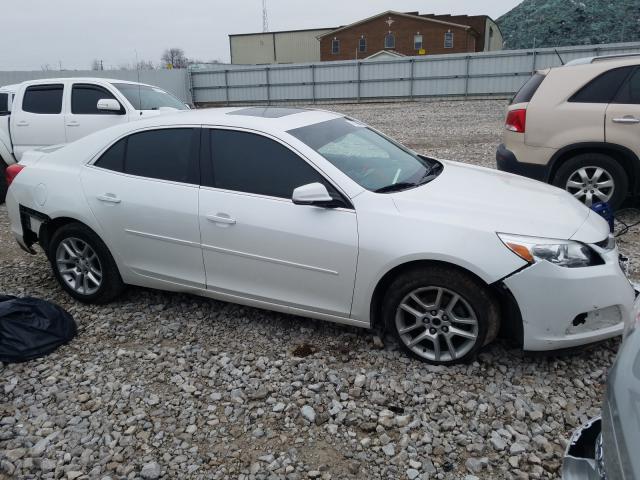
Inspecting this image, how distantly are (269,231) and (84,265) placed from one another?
1.87 metres

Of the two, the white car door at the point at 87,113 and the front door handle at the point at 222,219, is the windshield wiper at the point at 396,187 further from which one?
the white car door at the point at 87,113

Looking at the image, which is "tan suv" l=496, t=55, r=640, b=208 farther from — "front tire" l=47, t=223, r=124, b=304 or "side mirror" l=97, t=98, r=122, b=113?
"side mirror" l=97, t=98, r=122, b=113

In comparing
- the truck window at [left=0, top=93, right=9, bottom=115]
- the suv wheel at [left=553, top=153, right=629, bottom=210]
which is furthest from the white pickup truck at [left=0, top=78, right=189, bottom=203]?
the suv wheel at [left=553, top=153, right=629, bottom=210]

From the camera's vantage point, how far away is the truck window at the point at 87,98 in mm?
8492

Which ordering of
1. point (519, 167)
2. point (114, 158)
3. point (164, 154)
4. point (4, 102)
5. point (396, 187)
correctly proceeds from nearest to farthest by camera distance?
point (396, 187) → point (164, 154) → point (114, 158) → point (519, 167) → point (4, 102)

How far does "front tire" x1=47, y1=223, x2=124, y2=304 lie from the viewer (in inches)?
164

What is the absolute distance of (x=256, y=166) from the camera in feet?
11.9

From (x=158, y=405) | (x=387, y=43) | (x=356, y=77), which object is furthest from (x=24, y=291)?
(x=387, y=43)

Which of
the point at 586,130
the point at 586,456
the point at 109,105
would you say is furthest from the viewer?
the point at 109,105

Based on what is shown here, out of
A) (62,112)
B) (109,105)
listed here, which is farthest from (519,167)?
(62,112)

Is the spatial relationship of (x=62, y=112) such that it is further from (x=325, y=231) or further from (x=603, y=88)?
(x=603, y=88)

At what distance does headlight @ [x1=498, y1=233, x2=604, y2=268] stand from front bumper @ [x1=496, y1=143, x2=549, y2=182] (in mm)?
3313

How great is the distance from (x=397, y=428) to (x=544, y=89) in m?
4.89

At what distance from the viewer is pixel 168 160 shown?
3883mm
